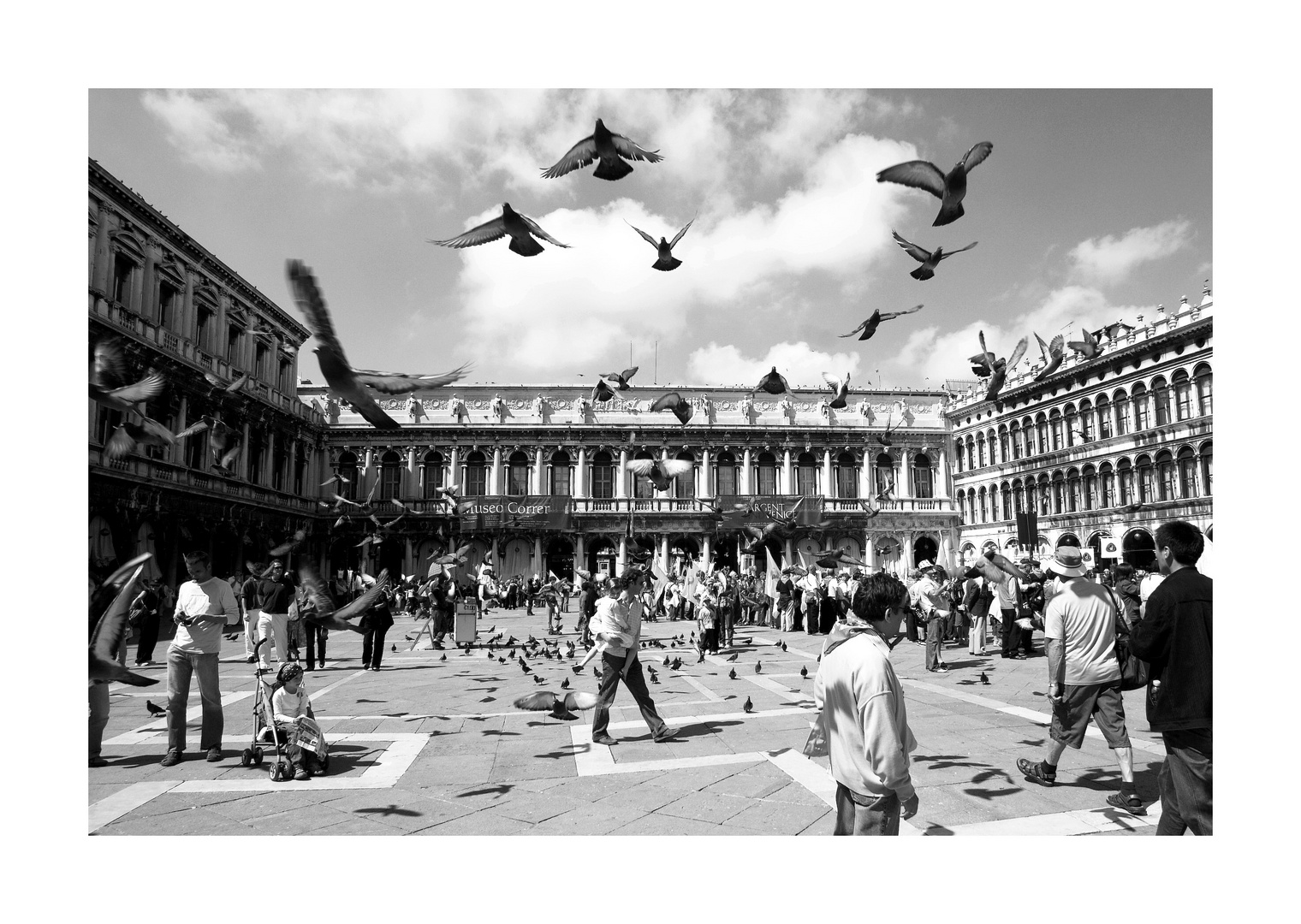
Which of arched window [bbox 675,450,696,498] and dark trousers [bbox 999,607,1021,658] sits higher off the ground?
arched window [bbox 675,450,696,498]

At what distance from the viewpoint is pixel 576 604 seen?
30.3 metres

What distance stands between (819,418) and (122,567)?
40390 millimetres

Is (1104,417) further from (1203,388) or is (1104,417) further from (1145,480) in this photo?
(1203,388)

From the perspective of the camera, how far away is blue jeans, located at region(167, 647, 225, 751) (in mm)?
5676

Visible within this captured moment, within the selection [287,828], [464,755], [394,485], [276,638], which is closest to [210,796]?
[287,828]

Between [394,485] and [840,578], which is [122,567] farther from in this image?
[394,485]

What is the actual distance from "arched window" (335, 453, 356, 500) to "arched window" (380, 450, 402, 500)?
4.58 ft

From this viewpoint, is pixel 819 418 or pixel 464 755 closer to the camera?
pixel 464 755

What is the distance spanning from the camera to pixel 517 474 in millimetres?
40906

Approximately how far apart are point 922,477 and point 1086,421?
9.95 m

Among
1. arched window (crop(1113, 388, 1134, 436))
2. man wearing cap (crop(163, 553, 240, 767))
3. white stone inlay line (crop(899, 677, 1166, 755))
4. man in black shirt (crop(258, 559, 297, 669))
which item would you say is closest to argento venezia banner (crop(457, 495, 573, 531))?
arched window (crop(1113, 388, 1134, 436))

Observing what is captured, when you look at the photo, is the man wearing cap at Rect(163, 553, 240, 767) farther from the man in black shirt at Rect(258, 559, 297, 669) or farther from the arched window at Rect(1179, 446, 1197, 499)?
the arched window at Rect(1179, 446, 1197, 499)

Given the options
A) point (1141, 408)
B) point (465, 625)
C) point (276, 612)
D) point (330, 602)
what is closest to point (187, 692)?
point (330, 602)

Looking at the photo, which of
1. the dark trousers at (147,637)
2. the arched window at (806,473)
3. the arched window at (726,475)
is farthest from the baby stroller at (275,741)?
the arched window at (806,473)
